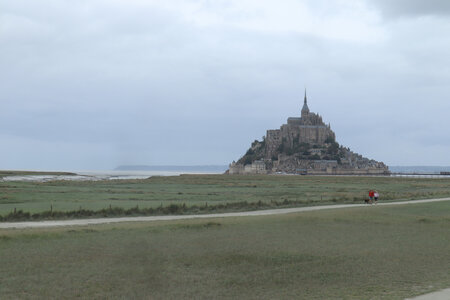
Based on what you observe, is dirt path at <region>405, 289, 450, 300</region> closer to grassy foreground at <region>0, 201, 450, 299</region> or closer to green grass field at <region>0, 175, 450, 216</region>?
grassy foreground at <region>0, 201, 450, 299</region>

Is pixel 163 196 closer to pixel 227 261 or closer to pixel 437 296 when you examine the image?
pixel 227 261

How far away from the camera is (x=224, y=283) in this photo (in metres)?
12.3

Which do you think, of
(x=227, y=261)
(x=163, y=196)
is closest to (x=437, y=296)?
(x=227, y=261)

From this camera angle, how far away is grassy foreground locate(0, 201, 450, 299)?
11508 mm

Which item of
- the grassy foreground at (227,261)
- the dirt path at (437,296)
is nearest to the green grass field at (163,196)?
the grassy foreground at (227,261)

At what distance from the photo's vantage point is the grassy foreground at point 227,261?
11.5 m

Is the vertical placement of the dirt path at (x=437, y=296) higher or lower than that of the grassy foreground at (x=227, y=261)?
higher

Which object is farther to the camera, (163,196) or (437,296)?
(163,196)

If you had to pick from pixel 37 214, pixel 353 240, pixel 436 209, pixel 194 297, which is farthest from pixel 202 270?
pixel 436 209

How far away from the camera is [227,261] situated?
15.2 m

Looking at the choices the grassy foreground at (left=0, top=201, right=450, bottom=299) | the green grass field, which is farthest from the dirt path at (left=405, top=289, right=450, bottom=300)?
the green grass field

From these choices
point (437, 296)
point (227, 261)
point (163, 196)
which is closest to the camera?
point (437, 296)

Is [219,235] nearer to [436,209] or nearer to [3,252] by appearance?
[3,252]

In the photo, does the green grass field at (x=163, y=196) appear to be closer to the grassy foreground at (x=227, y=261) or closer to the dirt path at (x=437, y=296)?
the grassy foreground at (x=227, y=261)
